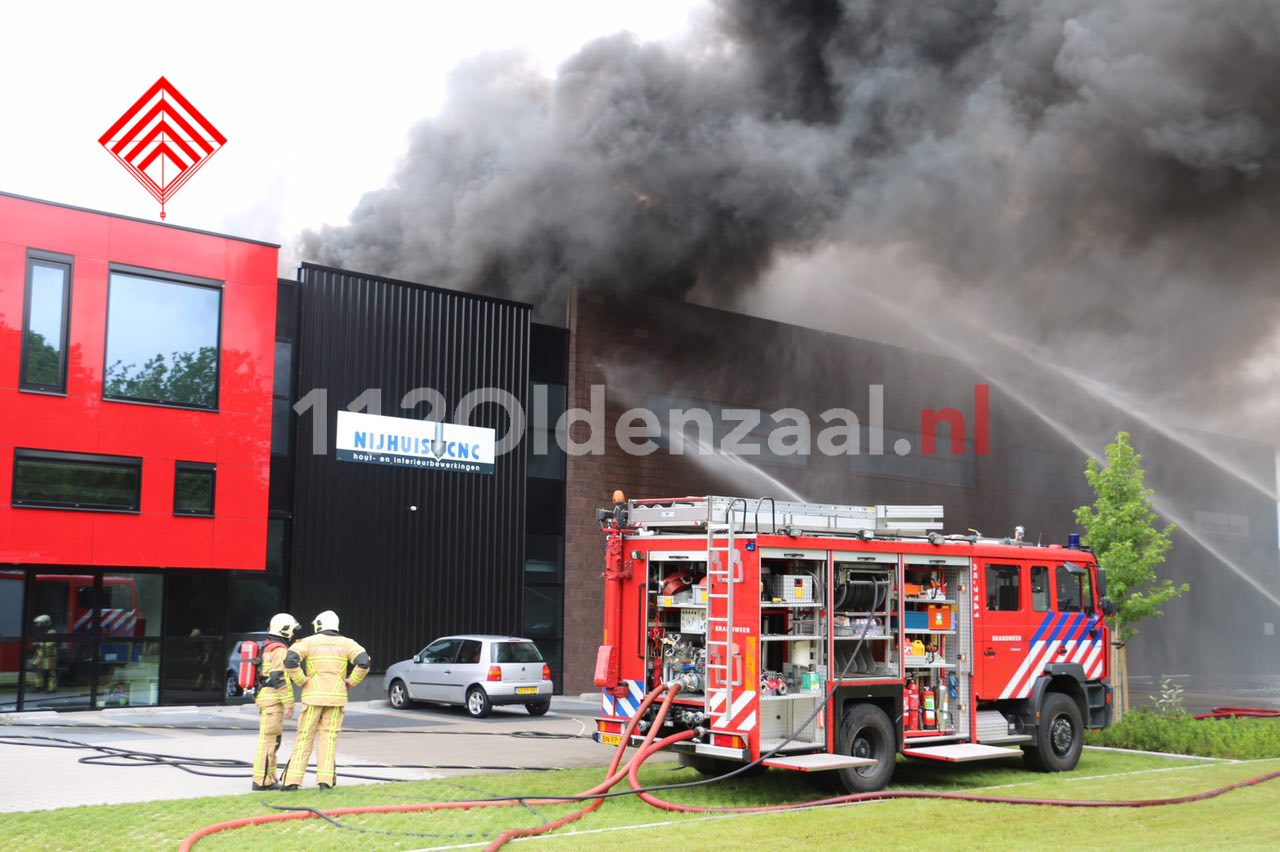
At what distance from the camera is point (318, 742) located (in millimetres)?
10867

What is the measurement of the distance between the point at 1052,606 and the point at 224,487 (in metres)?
13.3

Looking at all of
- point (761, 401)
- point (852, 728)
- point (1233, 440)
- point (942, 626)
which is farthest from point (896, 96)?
point (1233, 440)

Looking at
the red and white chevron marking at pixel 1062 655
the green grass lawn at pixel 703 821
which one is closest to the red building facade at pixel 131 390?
the green grass lawn at pixel 703 821

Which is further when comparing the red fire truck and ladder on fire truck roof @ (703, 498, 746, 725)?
the red fire truck

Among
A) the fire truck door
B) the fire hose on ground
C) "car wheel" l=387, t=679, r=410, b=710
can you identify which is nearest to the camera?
the fire hose on ground

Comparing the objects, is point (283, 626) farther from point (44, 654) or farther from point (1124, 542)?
point (1124, 542)

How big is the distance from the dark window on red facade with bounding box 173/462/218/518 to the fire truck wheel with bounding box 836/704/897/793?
12.5 metres

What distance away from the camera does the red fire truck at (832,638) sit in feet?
36.0

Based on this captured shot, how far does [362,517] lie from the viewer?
2203cm

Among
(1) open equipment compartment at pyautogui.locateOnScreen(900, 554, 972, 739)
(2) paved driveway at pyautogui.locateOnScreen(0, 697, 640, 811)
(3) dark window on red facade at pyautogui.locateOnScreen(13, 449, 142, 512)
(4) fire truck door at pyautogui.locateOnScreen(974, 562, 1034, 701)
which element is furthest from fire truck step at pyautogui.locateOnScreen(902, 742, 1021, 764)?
(3) dark window on red facade at pyautogui.locateOnScreen(13, 449, 142, 512)

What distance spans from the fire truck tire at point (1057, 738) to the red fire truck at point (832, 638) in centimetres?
2

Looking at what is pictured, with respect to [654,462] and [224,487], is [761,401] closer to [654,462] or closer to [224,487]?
[654,462]

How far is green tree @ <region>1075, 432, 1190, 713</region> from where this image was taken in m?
18.4

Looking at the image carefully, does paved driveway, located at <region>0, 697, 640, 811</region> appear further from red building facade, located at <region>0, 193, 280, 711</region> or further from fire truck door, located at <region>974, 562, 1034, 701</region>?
fire truck door, located at <region>974, 562, 1034, 701</region>
